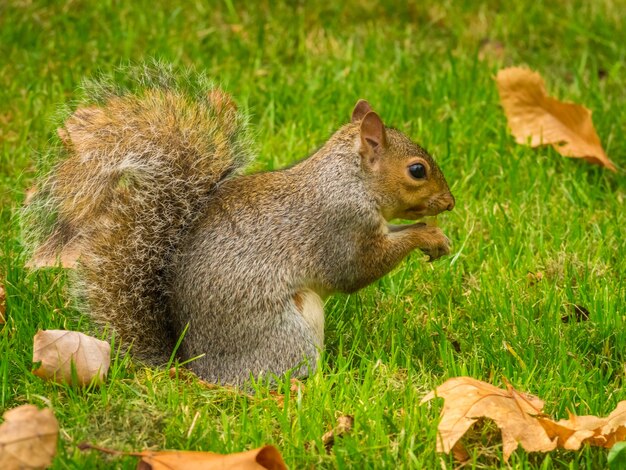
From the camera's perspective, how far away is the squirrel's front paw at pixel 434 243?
8.46ft

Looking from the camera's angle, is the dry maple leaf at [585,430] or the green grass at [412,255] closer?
the dry maple leaf at [585,430]

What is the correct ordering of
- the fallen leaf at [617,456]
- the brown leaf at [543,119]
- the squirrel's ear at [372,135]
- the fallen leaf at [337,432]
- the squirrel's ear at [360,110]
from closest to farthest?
the fallen leaf at [617,456], the fallen leaf at [337,432], the squirrel's ear at [372,135], the squirrel's ear at [360,110], the brown leaf at [543,119]

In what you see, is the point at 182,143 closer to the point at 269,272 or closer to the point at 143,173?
the point at 143,173

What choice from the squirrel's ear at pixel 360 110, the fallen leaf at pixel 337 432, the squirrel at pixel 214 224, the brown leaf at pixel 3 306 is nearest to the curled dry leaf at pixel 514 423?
the fallen leaf at pixel 337 432

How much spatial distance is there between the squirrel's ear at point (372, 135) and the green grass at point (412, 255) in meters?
0.41

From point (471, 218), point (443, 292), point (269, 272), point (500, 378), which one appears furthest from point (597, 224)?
point (269, 272)

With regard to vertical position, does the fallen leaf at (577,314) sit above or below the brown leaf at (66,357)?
below

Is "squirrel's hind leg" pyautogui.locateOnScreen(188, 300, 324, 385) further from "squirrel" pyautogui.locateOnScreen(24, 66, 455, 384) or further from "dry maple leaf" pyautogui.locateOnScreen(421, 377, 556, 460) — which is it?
"dry maple leaf" pyautogui.locateOnScreen(421, 377, 556, 460)

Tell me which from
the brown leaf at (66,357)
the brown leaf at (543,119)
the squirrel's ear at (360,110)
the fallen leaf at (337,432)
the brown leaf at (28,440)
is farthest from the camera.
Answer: the brown leaf at (543,119)

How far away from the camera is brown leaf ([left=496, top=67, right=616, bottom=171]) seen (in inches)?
133

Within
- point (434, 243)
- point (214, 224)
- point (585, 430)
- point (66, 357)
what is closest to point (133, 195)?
point (214, 224)

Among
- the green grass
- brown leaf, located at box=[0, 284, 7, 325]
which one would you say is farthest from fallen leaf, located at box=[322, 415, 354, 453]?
brown leaf, located at box=[0, 284, 7, 325]

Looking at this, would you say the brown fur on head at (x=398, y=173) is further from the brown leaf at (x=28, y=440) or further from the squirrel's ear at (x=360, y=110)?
the brown leaf at (x=28, y=440)

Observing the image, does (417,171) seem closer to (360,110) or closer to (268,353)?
(360,110)
